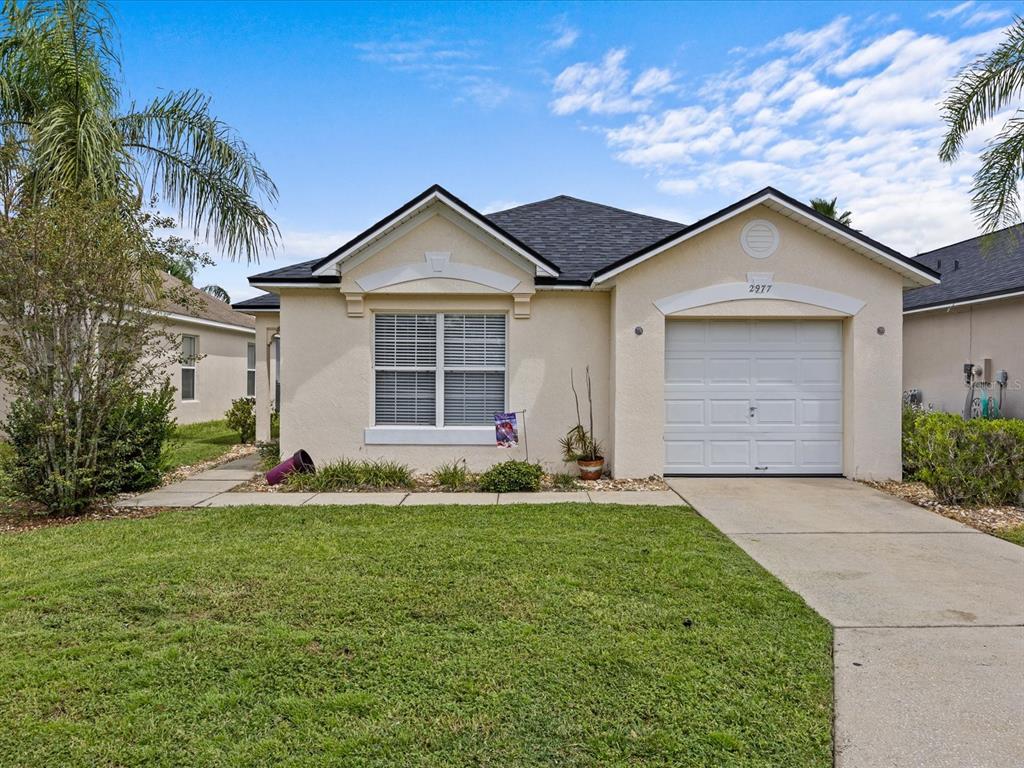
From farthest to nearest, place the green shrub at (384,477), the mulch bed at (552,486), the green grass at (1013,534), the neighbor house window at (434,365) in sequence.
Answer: the neighbor house window at (434,365) < the green shrub at (384,477) < the mulch bed at (552,486) < the green grass at (1013,534)

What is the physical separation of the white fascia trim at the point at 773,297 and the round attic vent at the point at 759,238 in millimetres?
549

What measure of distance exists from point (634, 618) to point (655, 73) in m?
12.4

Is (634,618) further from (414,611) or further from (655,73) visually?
(655,73)

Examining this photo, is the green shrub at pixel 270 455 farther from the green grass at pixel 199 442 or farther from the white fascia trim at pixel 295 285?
the white fascia trim at pixel 295 285

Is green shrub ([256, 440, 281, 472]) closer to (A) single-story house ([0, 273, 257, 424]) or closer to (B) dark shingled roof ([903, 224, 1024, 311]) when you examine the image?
(A) single-story house ([0, 273, 257, 424])

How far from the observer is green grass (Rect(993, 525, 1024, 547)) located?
6.69 metres

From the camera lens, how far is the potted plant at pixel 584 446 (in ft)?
33.2

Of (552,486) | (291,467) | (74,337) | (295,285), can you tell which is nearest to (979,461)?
(552,486)

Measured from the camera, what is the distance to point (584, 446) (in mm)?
10359

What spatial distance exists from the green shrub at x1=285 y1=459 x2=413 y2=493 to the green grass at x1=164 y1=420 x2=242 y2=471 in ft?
7.79

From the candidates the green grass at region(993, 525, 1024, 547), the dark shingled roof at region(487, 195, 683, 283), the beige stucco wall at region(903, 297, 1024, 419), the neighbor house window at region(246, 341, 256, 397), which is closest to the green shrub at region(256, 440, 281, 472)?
the dark shingled roof at region(487, 195, 683, 283)

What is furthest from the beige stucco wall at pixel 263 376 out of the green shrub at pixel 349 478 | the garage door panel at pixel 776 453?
the garage door panel at pixel 776 453

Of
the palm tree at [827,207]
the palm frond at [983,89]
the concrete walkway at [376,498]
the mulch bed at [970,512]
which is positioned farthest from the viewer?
the palm tree at [827,207]

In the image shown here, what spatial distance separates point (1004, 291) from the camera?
41.4 ft
